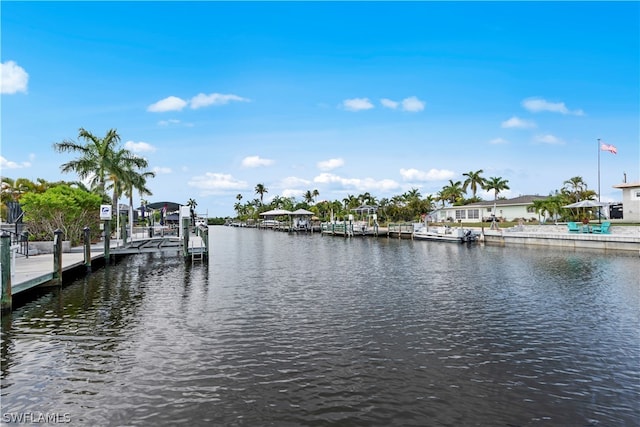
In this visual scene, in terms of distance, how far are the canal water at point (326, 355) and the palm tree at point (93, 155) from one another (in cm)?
2363

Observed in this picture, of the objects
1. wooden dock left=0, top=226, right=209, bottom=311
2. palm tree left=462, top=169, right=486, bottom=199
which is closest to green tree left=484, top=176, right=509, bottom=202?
palm tree left=462, top=169, right=486, bottom=199

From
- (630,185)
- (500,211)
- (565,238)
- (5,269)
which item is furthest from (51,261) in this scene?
(500,211)

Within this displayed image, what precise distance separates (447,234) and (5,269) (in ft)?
143

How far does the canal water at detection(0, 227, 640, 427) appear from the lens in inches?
277

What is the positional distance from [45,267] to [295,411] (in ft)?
51.9

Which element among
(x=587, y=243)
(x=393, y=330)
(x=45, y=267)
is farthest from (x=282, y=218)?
(x=393, y=330)

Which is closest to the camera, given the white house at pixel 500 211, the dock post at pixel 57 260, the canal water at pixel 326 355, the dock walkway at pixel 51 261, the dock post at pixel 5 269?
the canal water at pixel 326 355

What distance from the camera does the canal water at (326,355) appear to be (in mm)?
7023

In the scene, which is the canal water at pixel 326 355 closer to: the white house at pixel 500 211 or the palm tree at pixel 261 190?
the white house at pixel 500 211

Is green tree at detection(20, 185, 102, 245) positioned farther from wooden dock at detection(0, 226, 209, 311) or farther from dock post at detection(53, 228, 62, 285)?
dock post at detection(53, 228, 62, 285)

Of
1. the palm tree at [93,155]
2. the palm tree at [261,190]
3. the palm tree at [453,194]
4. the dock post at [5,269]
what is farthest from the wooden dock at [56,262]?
the palm tree at [261,190]

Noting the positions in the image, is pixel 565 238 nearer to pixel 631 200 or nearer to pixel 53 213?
pixel 631 200

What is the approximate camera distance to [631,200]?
46594mm

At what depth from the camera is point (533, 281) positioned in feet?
65.5
